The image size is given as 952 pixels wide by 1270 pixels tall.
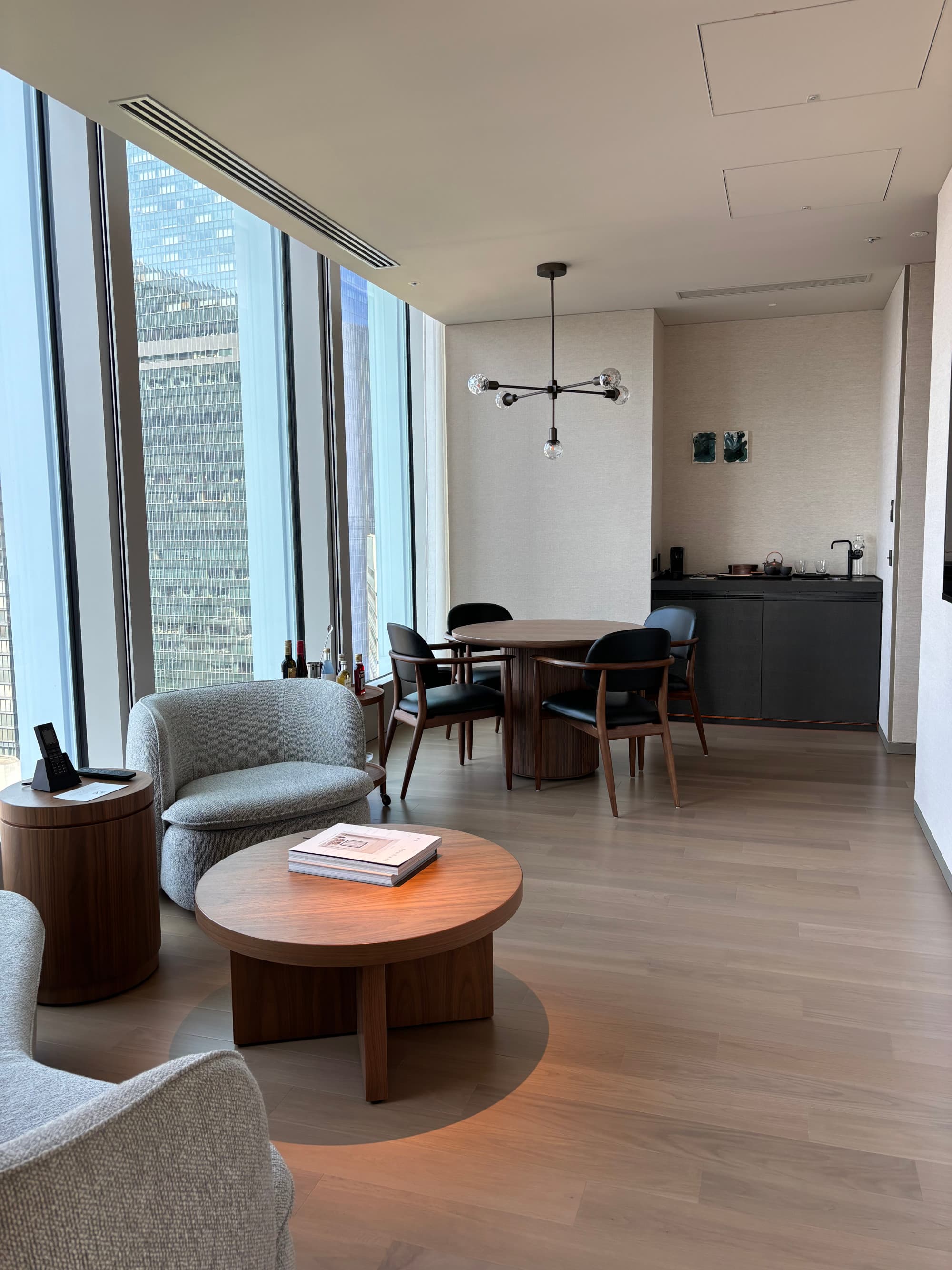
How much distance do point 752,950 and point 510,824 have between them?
1.54 m

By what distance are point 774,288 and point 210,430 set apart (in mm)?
3738

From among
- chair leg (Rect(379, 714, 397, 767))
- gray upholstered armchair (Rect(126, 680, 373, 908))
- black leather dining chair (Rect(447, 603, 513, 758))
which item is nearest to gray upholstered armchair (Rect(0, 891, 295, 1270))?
gray upholstered armchair (Rect(126, 680, 373, 908))

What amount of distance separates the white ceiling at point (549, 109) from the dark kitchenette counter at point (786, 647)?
2.23 metres

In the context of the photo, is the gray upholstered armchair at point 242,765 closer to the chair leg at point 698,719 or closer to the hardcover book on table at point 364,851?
the hardcover book on table at point 364,851

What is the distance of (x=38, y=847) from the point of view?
8.86 feet

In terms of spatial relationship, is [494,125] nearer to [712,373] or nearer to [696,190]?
[696,190]

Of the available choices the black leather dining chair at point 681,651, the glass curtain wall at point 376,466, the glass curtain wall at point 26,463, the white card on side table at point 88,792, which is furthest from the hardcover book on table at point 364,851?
the glass curtain wall at point 376,466

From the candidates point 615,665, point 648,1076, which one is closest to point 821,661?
point 615,665

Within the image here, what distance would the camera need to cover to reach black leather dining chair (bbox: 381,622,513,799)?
15.7ft

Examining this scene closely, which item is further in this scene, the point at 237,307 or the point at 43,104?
the point at 237,307

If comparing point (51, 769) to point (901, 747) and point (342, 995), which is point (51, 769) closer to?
point (342, 995)

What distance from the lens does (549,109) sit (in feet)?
10.9

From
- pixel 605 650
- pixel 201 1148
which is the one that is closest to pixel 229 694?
pixel 605 650

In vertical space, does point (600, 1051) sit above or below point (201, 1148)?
below
